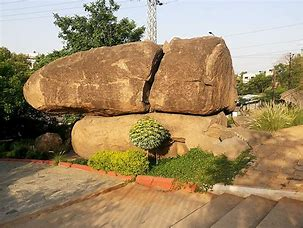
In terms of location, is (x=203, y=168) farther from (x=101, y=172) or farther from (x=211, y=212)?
(x=101, y=172)

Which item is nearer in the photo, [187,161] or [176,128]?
[187,161]

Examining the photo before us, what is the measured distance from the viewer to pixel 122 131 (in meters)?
9.60

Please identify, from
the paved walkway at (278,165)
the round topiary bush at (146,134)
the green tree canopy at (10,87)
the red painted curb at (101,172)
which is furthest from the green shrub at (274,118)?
the green tree canopy at (10,87)

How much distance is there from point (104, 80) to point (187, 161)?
3234mm

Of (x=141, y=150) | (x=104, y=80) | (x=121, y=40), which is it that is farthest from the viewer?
(x=121, y=40)

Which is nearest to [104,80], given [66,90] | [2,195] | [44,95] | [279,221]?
[66,90]

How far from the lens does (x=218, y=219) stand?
5.47 m

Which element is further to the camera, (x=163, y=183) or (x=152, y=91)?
(x=152, y=91)

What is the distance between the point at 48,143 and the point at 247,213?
8.31 metres

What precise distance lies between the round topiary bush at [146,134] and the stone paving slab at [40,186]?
1.06 m

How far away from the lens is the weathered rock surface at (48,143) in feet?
39.2

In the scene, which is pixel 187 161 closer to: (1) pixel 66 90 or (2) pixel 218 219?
(2) pixel 218 219

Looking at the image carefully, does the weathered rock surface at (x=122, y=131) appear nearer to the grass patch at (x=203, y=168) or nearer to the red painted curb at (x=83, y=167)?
the grass patch at (x=203, y=168)

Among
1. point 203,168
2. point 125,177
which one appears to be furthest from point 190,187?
point 125,177
